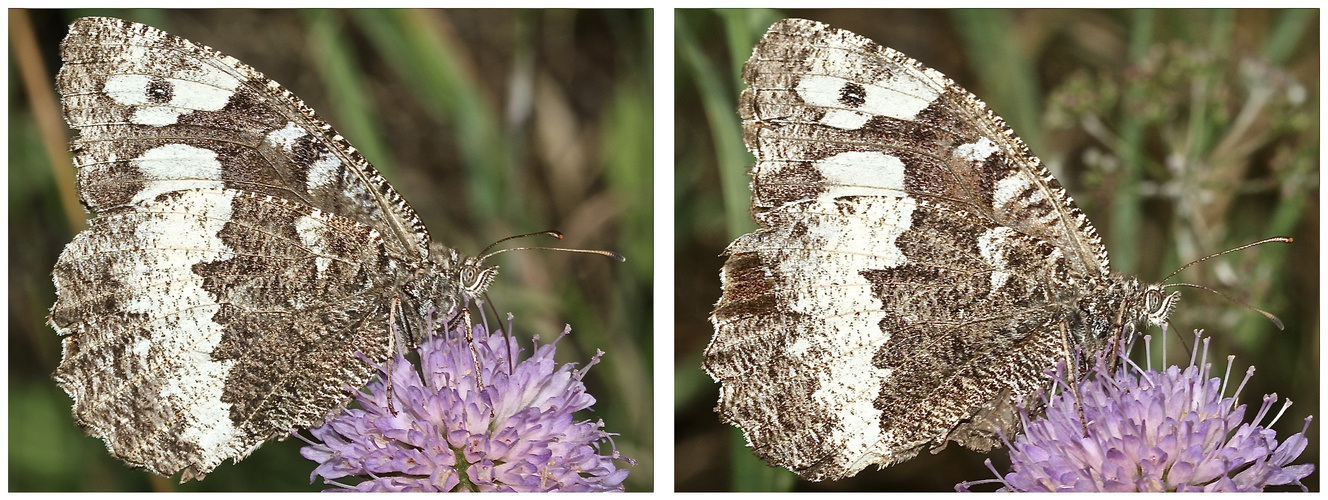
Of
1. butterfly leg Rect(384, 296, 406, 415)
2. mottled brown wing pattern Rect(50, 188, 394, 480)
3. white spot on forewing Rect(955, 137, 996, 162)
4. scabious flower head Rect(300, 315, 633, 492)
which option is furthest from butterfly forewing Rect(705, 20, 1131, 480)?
mottled brown wing pattern Rect(50, 188, 394, 480)

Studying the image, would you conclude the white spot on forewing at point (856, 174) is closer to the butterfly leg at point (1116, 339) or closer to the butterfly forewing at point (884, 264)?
the butterfly forewing at point (884, 264)

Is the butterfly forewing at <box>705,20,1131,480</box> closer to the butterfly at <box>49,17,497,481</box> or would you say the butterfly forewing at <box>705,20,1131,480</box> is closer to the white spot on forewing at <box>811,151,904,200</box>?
the white spot on forewing at <box>811,151,904,200</box>

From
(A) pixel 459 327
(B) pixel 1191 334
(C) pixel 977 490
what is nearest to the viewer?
(A) pixel 459 327

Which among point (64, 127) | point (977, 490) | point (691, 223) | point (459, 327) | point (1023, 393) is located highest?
point (64, 127)

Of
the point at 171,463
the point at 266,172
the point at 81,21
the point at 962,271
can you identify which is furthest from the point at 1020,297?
the point at 81,21

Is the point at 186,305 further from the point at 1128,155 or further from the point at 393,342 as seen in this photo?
the point at 1128,155

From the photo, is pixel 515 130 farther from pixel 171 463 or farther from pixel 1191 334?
pixel 1191 334

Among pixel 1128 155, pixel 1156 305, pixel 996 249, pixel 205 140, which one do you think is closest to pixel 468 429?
pixel 205 140

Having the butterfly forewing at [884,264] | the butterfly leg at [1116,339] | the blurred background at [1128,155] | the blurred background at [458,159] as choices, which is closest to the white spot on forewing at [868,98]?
the butterfly forewing at [884,264]
